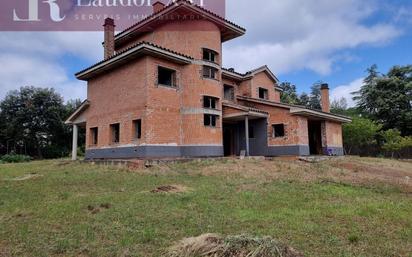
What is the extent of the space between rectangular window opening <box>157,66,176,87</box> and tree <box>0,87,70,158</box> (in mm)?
28957

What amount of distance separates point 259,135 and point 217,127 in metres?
4.60

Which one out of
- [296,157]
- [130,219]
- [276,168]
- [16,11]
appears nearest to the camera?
[130,219]

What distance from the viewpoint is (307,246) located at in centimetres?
482

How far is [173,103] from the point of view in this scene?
17.3m

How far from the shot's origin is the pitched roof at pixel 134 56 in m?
15.7

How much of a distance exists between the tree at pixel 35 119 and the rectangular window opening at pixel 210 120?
99.0 feet

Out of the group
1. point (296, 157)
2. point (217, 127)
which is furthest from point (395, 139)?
point (217, 127)

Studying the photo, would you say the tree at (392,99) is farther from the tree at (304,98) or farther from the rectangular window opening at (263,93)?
the rectangular window opening at (263,93)

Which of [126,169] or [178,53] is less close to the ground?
[178,53]

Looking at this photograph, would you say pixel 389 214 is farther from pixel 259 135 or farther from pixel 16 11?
pixel 259 135

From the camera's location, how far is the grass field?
4.93m

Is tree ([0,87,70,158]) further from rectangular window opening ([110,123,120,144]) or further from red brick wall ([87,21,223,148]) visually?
rectangular window opening ([110,123,120,144])

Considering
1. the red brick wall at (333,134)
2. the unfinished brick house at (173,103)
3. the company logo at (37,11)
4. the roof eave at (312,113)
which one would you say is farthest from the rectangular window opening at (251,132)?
the company logo at (37,11)

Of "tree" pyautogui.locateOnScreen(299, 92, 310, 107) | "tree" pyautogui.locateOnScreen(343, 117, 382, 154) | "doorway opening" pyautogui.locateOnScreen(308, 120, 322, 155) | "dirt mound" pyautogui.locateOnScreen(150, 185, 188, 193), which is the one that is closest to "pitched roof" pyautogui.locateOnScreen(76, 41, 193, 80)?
"dirt mound" pyautogui.locateOnScreen(150, 185, 188, 193)
